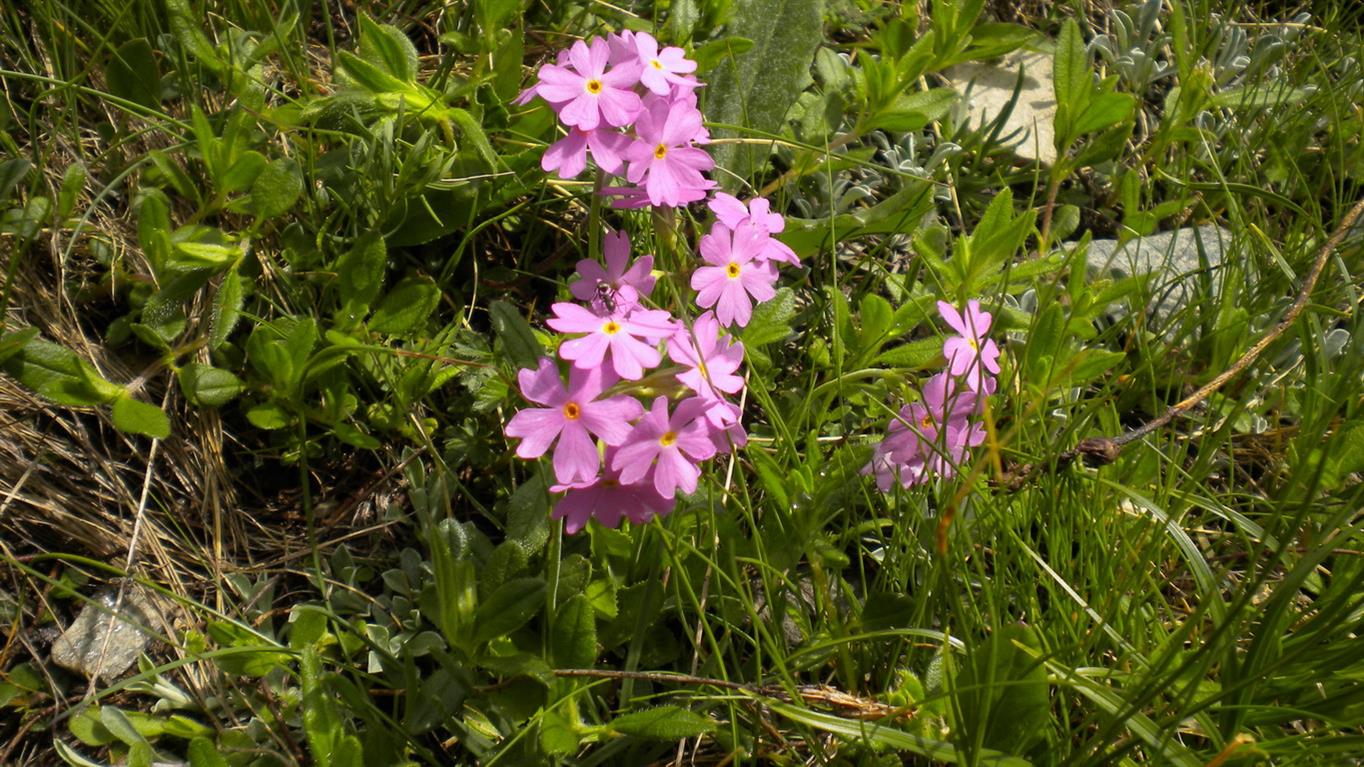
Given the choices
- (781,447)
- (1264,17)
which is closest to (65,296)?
(781,447)

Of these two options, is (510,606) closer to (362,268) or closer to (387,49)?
(362,268)

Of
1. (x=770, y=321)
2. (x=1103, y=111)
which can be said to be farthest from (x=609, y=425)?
(x=1103, y=111)

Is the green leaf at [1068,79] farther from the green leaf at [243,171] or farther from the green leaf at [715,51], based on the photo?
the green leaf at [243,171]

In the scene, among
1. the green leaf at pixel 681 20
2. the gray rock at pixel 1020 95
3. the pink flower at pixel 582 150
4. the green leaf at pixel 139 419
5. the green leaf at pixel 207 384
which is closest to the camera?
the pink flower at pixel 582 150

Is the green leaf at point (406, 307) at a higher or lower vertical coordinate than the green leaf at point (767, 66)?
lower

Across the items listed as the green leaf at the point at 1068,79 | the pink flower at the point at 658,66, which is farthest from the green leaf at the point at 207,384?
the green leaf at the point at 1068,79
